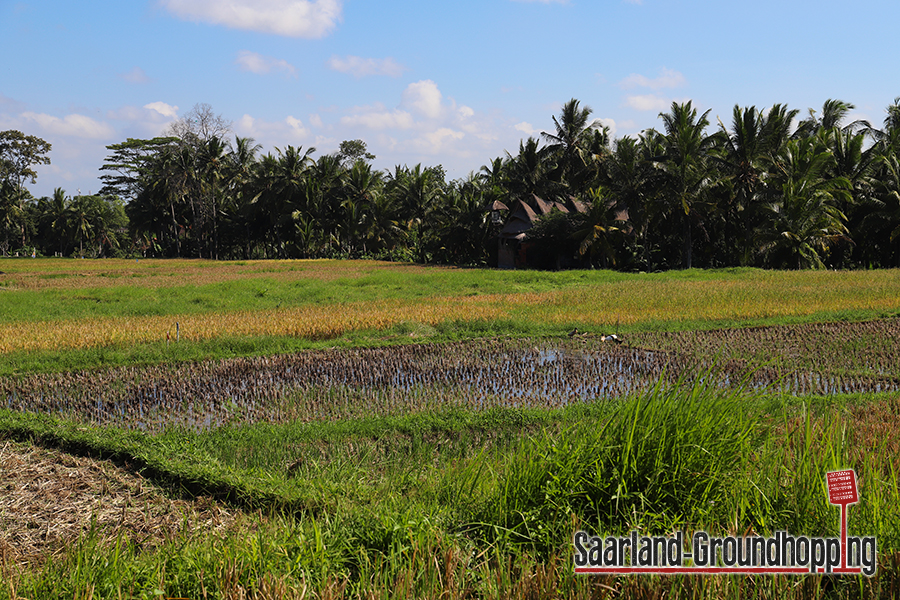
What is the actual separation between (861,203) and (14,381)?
31743mm

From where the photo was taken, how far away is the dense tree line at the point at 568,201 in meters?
26.8

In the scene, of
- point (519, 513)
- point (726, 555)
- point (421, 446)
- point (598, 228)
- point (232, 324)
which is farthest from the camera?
point (598, 228)

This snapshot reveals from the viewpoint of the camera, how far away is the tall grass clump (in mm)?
2994

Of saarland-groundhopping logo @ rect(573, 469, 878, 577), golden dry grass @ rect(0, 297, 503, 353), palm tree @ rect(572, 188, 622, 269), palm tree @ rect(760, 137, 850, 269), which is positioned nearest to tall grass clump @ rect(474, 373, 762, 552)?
saarland-groundhopping logo @ rect(573, 469, 878, 577)

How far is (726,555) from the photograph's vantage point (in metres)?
2.54

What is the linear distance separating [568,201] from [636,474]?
32.3 m

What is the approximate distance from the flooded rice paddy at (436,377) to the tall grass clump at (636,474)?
2.65 m

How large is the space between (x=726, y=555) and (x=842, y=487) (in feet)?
2.34

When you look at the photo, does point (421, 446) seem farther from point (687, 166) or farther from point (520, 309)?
point (687, 166)

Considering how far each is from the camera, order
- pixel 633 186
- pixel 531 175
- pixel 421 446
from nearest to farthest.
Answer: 1. pixel 421 446
2. pixel 633 186
3. pixel 531 175

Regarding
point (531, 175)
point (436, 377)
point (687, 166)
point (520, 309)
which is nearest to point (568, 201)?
point (531, 175)

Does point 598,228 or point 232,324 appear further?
point 598,228

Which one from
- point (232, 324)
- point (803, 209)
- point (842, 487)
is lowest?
point (232, 324)

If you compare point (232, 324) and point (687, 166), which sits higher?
point (687, 166)
